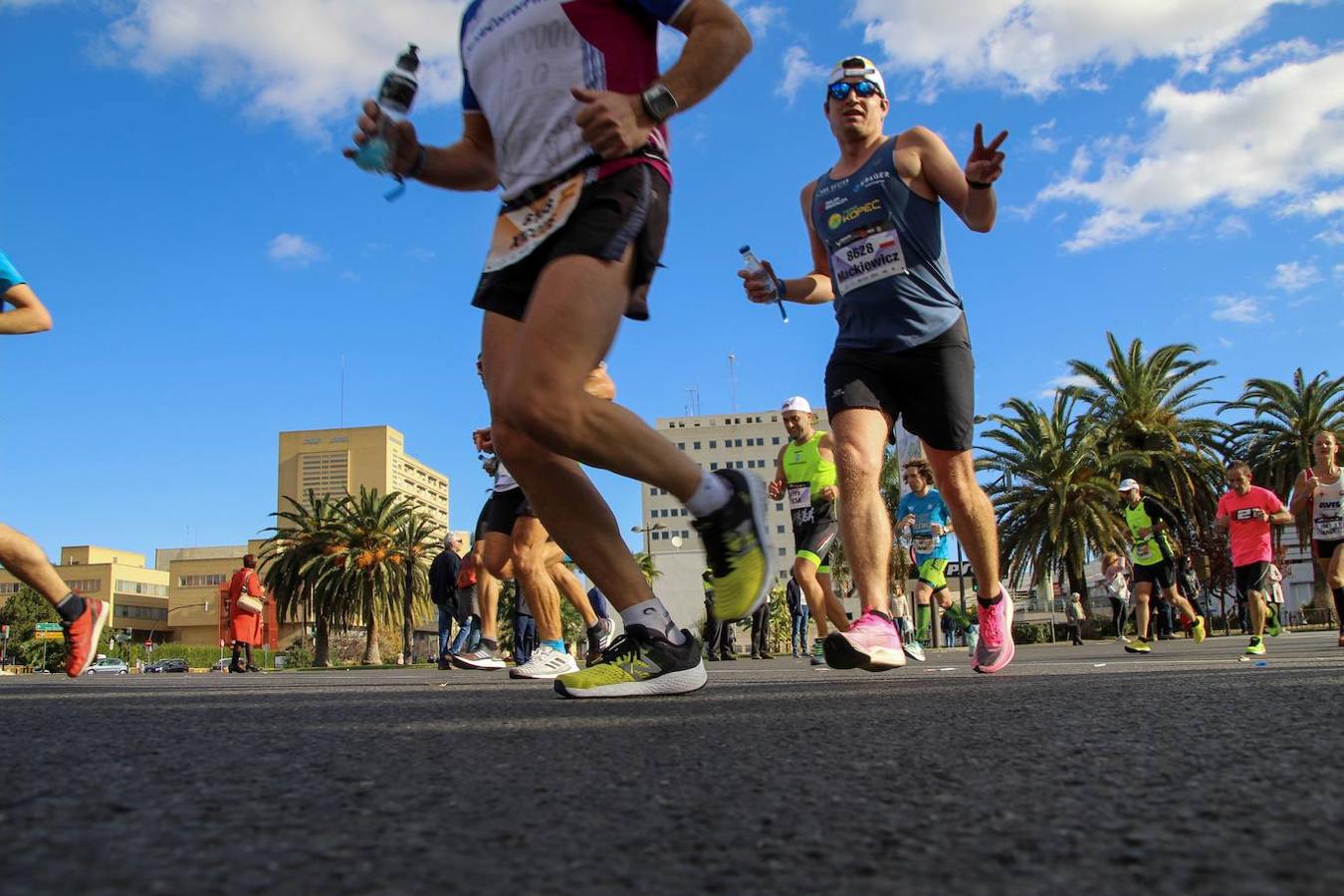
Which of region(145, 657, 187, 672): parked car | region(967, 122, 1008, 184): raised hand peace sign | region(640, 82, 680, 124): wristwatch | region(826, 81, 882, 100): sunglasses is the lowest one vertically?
region(145, 657, 187, 672): parked car

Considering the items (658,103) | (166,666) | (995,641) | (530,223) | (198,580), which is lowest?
→ (166,666)

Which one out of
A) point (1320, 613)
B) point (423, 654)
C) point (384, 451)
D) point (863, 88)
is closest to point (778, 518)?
point (384, 451)

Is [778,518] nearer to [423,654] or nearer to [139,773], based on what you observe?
[423,654]

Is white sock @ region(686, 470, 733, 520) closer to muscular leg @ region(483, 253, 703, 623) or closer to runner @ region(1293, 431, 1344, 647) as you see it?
muscular leg @ region(483, 253, 703, 623)

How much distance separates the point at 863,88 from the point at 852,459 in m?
1.77

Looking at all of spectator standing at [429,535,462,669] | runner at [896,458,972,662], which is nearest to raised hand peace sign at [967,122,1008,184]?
runner at [896,458,972,662]

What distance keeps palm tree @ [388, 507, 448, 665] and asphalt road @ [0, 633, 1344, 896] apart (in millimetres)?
46391

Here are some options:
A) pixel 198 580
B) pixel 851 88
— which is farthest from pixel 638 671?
pixel 198 580

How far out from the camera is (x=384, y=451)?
117812 mm

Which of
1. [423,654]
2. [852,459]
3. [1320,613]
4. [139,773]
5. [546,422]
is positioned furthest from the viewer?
[423,654]

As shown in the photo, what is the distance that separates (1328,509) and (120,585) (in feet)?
385

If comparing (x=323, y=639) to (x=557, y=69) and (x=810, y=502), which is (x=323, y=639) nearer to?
(x=810, y=502)

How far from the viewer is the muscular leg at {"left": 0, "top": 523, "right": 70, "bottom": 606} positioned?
489 cm

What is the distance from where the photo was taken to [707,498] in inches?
113
